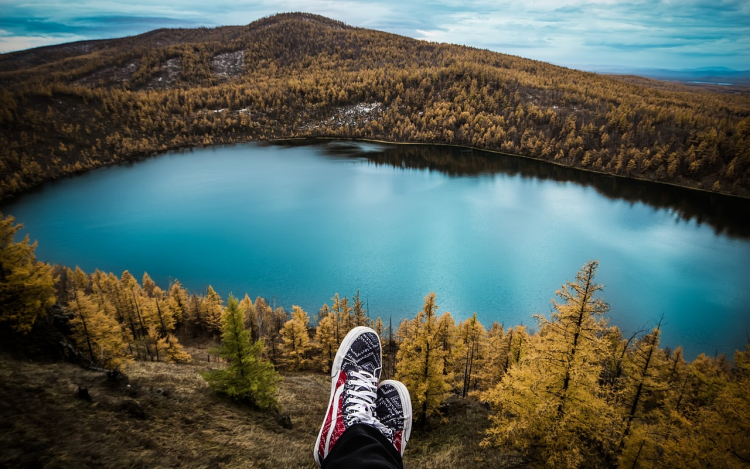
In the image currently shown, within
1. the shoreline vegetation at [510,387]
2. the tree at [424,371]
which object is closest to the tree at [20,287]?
the shoreline vegetation at [510,387]

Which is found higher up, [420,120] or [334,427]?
[420,120]

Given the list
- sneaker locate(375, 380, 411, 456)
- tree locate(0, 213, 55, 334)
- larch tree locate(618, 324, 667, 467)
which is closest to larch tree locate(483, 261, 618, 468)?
larch tree locate(618, 324, 667, 467)

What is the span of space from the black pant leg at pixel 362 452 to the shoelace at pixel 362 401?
1.13 ft

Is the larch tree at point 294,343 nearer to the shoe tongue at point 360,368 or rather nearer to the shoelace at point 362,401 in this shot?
the shoe tongue at point 360,368

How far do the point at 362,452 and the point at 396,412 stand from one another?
12.1 feet

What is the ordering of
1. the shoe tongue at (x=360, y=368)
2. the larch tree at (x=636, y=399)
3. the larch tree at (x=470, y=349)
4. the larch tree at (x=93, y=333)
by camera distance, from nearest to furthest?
the shoe tongue at (x=360, y=368), the larch tree at (x=636, y=399), the larch tree at (x=93, y=333), the larch tree at (x=470, y=349)

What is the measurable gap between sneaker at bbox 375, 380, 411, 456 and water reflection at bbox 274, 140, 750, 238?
87585 mm

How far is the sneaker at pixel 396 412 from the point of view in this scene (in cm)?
815

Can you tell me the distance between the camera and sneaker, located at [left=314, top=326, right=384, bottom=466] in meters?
6.45

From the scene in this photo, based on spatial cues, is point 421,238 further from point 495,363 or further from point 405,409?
point 405,409

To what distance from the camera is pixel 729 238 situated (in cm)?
6219

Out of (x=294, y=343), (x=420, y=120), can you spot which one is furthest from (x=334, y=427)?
(x=420, y=120)

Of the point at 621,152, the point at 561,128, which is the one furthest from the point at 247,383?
the point at 561,128

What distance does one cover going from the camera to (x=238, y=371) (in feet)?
44.0
